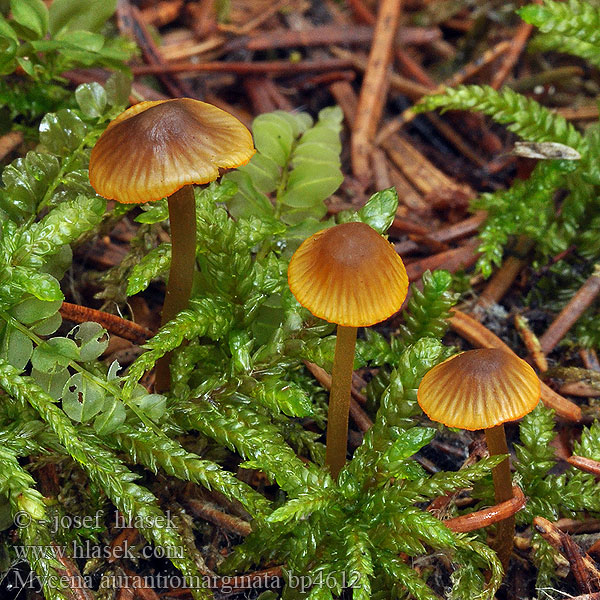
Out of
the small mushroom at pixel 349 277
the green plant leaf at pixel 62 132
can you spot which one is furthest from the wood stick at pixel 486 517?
the green plant leaf at pixel 62 132

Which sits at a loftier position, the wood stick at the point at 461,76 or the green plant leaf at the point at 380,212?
the green plant leaf at the point at 380,212

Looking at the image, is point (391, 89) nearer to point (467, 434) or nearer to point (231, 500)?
point (467, 434)

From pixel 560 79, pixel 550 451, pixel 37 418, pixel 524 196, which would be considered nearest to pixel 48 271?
pixel 37 418

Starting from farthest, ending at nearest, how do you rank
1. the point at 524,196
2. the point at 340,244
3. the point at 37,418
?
the point at 524,196, the point at 37,418, the point at 340,244

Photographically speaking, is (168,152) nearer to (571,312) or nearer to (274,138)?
(274,138)

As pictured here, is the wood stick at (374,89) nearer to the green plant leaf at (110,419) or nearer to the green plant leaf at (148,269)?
the green plant leaf at (148,269)

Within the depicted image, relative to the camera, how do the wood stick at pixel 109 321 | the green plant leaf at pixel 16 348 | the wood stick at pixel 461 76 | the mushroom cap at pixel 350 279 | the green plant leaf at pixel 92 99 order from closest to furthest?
1. the mushroom cap at pixel 350 279
2. the green plant leaf at pixel 16 348
3. the wood stick at pixel 109 321
4. the green plant leaf at pixel 92 99
5. the wood stick at pixel 461 76
